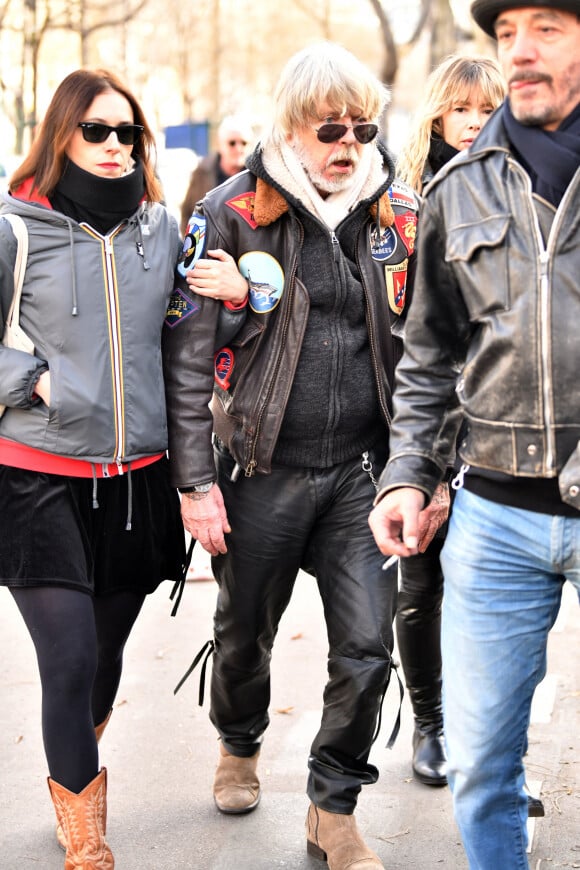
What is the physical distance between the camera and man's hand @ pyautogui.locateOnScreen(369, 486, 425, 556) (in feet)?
9.14

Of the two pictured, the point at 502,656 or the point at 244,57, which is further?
the point at 244,57

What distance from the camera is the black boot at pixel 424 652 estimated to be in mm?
4254

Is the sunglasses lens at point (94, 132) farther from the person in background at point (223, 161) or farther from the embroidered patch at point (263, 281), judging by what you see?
the person in background at point (223, 161)

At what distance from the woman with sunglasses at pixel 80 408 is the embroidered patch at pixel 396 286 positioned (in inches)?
25.4

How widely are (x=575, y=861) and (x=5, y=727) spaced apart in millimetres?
2209

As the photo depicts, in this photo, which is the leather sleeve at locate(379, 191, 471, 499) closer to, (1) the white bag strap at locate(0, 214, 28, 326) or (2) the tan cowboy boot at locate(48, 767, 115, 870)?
(1) the white bag strap at locate(0, 214, 28, 326)

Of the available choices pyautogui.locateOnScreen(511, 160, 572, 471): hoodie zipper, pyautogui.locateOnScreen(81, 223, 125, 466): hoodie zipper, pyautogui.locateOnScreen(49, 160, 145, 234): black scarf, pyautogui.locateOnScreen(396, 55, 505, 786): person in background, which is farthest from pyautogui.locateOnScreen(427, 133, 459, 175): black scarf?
pyautogui.locateOnScreen(511, 160, 572, 471): hoodie zipper

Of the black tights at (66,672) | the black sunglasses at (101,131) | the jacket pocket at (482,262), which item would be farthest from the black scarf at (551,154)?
the black tights at (66,672)

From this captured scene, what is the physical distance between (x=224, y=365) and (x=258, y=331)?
18cm

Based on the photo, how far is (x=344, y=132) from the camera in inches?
141

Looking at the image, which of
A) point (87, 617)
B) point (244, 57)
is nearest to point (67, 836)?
point (87, 617)

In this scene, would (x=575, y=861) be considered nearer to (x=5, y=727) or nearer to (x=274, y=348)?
(x=274, y=348)

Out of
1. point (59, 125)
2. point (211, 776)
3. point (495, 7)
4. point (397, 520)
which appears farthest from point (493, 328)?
point (211, 776)

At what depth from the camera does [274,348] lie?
363cm
